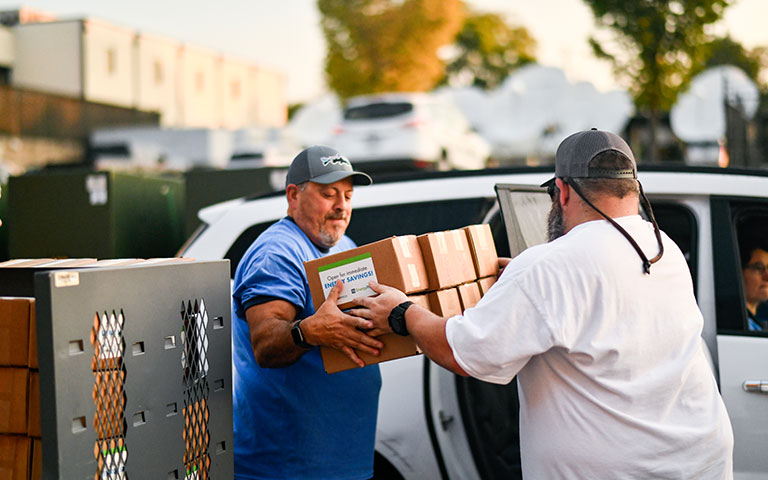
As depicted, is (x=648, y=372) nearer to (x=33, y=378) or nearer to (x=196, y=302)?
(x=196, y=302)

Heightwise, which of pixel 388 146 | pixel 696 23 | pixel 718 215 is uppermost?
pixel 696 23

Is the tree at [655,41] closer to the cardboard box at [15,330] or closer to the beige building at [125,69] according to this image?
the cardboard box at [15,330]

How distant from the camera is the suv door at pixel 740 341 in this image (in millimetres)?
3295

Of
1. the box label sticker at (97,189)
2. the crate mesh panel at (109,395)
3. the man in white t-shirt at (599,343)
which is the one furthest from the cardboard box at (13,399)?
the box label sticker at (97,189)

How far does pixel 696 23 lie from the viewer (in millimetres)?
15906

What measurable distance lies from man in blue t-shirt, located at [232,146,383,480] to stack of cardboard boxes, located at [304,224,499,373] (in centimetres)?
7

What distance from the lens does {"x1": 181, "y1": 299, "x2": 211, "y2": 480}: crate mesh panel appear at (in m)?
2.23

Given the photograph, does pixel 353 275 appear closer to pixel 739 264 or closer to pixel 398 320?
pixel 398 320

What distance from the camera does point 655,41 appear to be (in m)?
16.4

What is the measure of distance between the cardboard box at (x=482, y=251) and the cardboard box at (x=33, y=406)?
59.8 inches

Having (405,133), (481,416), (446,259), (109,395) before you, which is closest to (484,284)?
(446,259)

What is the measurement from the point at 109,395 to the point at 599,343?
1.28 m

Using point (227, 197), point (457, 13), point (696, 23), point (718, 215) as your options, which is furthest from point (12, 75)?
point (718, 215)

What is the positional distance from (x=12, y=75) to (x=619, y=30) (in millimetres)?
36213
